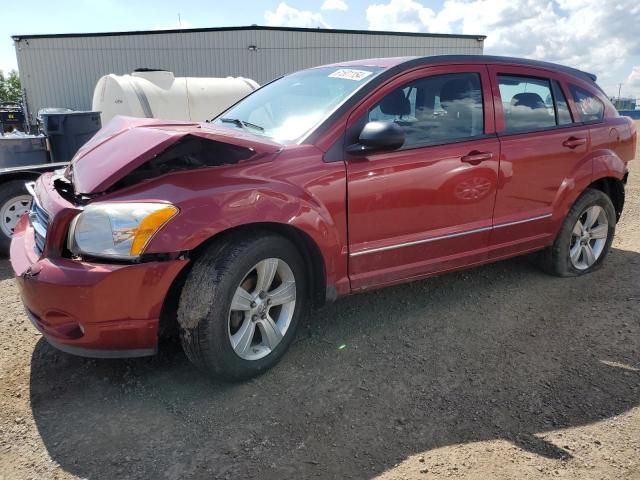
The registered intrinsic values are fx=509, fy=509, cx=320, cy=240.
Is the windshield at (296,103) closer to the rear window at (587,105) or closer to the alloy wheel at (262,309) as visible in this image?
the alloy wheel at (262,309)

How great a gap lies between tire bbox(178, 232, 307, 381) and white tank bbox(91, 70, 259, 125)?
8677 millimetres

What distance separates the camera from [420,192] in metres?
3.26

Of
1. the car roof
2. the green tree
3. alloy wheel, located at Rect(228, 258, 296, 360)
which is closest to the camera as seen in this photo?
alloy wheel, located at Rect(228, 258, 296, 360)

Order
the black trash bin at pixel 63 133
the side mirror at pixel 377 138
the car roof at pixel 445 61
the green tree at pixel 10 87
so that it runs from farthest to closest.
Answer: the green tree at pixel 10 87 < the black trash bin at pixel 63 133 < the car roof at pixel 445 61 < the side mirror at pixel 377 138

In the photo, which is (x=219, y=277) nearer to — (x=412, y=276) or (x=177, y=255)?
(x=177, y=255)

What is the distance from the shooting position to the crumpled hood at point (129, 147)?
2.52m

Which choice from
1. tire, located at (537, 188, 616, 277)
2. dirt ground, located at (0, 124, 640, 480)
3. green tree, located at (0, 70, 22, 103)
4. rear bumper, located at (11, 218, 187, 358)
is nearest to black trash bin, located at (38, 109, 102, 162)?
dirt ground, located at (0, 124, 640, 480)

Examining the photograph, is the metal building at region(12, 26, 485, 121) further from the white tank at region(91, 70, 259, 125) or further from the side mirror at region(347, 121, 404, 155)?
the side mirror at region(347, 121, 404, 155)

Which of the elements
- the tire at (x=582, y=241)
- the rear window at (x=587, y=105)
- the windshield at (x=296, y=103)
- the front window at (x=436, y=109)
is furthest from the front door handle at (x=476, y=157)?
the rear window at (x=587, y=105)

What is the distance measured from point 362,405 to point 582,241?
2924mm

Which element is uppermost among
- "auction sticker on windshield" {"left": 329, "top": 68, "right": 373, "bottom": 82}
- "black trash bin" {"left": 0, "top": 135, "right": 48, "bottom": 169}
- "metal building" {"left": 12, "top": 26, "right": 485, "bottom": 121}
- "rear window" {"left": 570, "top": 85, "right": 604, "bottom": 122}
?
"metal building" {"left": 12, "top": 26, "right": 485, "bottom": 121}

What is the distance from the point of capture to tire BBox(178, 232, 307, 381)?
2.52 meters

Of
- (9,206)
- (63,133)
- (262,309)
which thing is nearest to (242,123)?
(262,309)

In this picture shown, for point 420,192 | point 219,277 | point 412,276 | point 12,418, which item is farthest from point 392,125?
point 12,418
